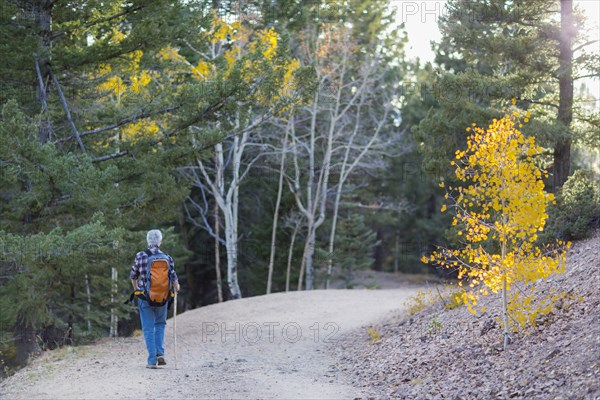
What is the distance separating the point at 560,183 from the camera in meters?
14.1

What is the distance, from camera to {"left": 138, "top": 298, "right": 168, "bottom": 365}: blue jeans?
896 cm

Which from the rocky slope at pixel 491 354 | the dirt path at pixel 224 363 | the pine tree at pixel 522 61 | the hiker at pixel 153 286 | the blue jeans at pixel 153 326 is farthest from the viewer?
the pine tree at pixel 522 61

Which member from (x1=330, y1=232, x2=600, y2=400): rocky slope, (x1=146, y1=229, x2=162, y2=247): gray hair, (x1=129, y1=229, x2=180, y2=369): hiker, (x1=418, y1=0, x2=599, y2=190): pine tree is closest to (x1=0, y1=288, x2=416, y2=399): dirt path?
(x1=129, y1=229, x2=180, y2=369): hiker

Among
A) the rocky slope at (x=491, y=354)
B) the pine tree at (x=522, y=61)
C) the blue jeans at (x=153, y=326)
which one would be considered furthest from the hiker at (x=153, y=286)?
the pine tree at (x=522, y=61)

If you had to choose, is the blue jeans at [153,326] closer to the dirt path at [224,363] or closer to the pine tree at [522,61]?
the dirt path at [224,363]

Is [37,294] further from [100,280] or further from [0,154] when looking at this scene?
[0,154]

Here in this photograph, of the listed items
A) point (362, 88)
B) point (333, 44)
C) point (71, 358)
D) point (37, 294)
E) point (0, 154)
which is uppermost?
point (333, 44)

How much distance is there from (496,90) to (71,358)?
9.31m

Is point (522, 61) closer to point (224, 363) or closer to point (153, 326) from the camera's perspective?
point (224, 363)

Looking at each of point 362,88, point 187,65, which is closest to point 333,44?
point 362,88

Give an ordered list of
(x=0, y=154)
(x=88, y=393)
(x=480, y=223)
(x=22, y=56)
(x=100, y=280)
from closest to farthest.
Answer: (x=88, y=393) < (x=480, y=223) < (x=0, y=154) < (x=22, y=56) < (x=100, y=280)

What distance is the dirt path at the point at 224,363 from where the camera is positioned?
7.82 m

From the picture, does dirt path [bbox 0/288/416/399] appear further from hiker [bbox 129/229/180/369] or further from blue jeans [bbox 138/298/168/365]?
hiker [bbox 129/229/180/369]

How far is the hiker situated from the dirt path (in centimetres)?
50
